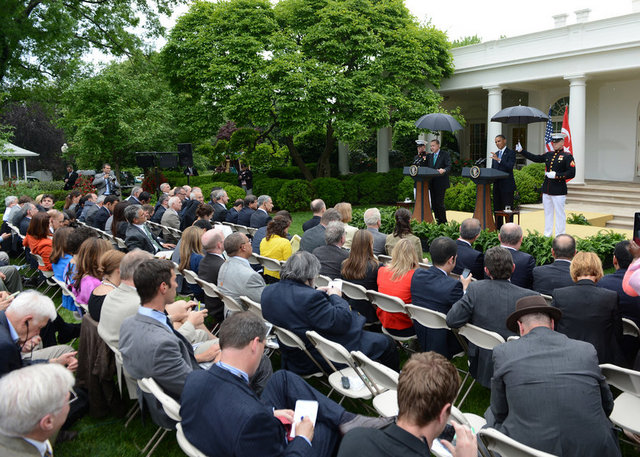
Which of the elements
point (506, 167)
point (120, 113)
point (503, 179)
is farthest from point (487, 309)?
point (120, 113)

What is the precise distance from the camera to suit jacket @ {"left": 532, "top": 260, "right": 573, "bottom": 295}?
4461mm

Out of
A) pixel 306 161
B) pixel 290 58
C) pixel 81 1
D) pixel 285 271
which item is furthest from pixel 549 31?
pixel 285 271

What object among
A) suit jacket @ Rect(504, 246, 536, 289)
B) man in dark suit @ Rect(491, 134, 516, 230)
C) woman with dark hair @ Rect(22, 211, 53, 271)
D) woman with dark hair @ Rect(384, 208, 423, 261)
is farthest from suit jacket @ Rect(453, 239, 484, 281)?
woman with dark hair @ Rect(22, 211, 53, 271)

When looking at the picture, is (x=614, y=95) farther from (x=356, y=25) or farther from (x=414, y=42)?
(x=356, y=25)

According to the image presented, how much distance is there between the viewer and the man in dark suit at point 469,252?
18.2 ft

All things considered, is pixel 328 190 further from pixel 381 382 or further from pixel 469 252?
pixel 381 382

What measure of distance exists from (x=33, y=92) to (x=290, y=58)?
9.17 metres

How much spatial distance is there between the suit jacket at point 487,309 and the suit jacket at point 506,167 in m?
7.07

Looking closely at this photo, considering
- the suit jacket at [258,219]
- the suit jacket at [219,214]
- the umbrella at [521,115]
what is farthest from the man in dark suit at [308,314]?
→ the umbrella at [521,115]

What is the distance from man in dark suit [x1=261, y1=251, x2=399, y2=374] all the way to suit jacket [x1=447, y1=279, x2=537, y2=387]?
732 mm

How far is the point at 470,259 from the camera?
562cm

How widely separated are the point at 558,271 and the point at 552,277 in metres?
0.08

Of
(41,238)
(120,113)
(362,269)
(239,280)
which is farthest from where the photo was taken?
(120,113)

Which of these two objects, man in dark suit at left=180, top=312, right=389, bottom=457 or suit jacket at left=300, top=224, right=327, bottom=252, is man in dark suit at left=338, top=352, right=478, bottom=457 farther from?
suit jacket at left=300, top=224, right=327, bottom=252
